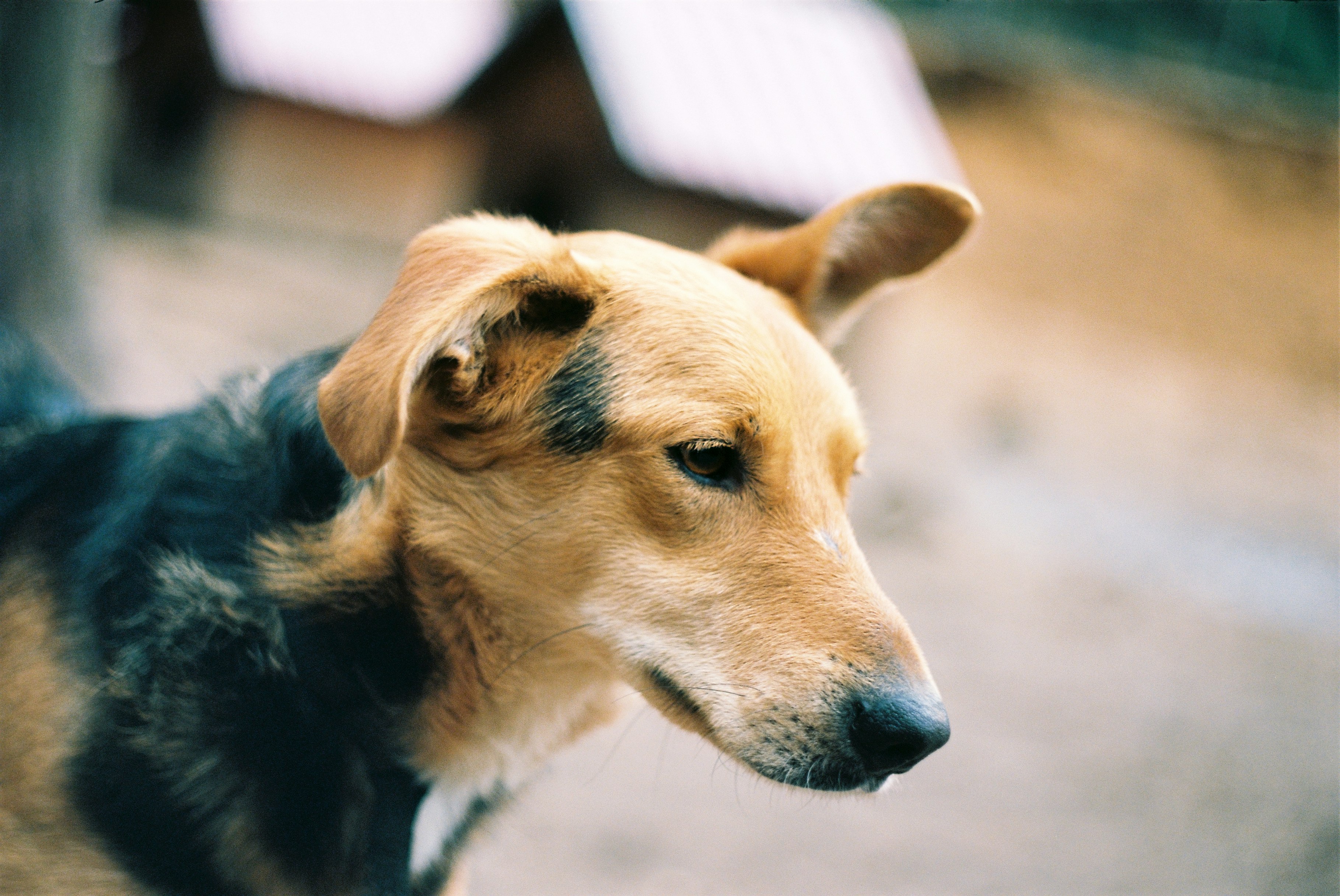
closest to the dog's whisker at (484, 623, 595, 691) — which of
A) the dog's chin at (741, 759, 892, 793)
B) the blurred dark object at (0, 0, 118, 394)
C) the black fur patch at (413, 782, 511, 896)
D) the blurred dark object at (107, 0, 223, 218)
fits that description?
the black fur patch at (413, 782, 511, 896)

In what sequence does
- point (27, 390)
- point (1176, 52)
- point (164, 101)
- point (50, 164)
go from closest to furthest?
1. point (27, 390)
2. point (50, 164)
3. point (164, 101)
4. point (1176, 52)

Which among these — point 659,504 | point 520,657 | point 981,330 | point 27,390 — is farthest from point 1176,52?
point 27,390

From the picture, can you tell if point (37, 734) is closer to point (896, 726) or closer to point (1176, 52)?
point (896, 726)

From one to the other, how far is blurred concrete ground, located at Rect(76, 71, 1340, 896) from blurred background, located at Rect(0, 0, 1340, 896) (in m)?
0.04

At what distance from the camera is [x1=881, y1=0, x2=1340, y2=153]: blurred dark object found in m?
13.8

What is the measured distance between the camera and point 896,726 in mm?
1872

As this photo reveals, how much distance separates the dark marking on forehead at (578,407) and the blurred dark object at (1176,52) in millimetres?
13333

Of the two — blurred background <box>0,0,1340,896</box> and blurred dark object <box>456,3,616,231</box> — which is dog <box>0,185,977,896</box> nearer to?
blurred background <box>0,0,1340,896</box>

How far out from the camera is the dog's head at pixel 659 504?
6.38ft

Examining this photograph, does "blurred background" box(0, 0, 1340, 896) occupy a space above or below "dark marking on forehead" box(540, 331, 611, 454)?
below

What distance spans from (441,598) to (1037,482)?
12021 millimetres

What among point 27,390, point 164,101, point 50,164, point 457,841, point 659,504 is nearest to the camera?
point 659,504

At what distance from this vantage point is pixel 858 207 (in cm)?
276

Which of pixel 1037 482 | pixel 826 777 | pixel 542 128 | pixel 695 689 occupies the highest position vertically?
pixel 695 689
